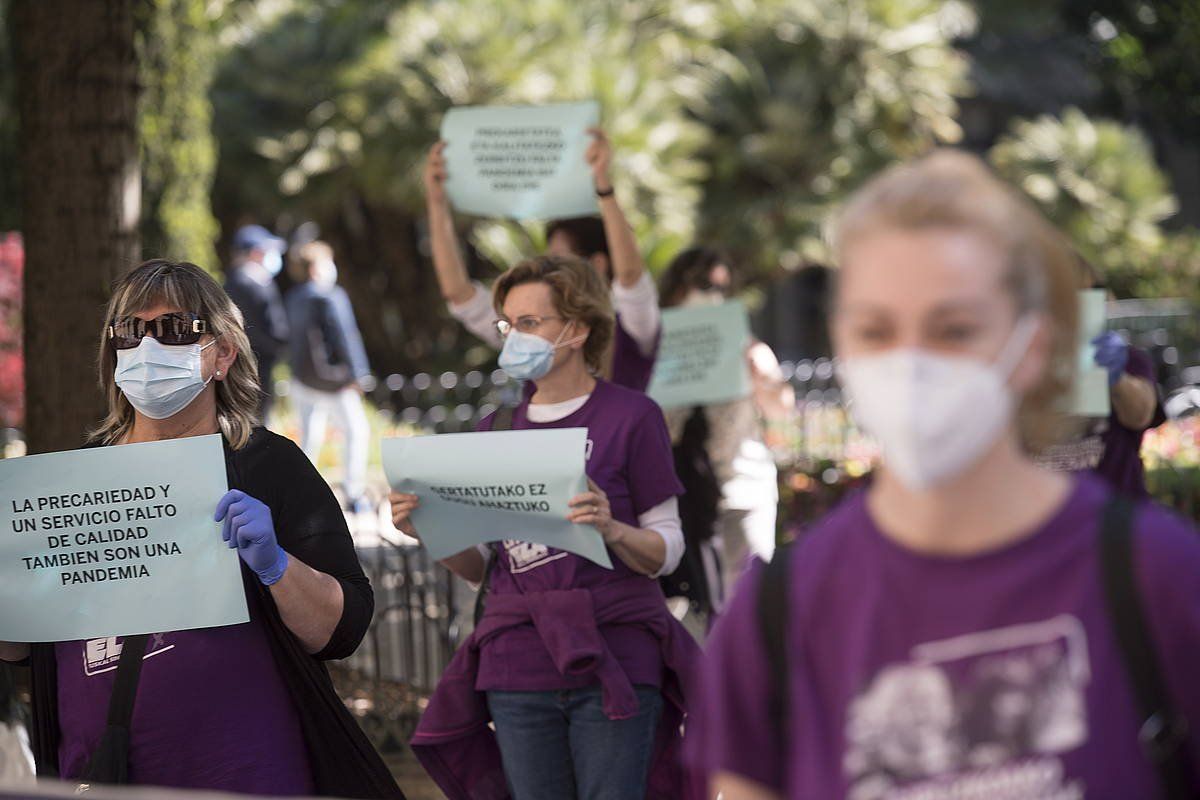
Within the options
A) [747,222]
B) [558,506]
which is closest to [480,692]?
[558,506]

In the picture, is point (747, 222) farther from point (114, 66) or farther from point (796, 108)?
point (114, 66)

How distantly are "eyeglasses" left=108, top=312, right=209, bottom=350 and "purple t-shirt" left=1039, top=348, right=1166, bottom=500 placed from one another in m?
2.37

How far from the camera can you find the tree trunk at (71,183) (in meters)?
5.84

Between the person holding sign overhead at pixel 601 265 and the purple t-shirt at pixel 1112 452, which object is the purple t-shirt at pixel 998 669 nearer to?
the purple t-shirt at pixel 1112 452

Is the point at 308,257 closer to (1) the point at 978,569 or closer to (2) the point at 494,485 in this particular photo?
(2) the point at 494,485

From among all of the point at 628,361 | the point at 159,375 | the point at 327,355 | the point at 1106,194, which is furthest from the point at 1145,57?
the point at 159,375

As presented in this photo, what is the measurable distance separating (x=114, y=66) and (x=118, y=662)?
10.9 ft

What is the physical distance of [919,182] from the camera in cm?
179

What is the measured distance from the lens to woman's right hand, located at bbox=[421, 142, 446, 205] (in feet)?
18.5

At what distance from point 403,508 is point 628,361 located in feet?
4.76

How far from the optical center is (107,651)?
10.6 ft

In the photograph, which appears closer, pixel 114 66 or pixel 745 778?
pixel 745 778

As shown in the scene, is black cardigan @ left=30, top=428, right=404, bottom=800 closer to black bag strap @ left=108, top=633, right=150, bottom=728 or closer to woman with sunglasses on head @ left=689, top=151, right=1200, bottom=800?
black bag strap @ left=108, top=633, right=150, bottom=728

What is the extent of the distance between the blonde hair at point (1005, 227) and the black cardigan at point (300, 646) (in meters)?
1.69
